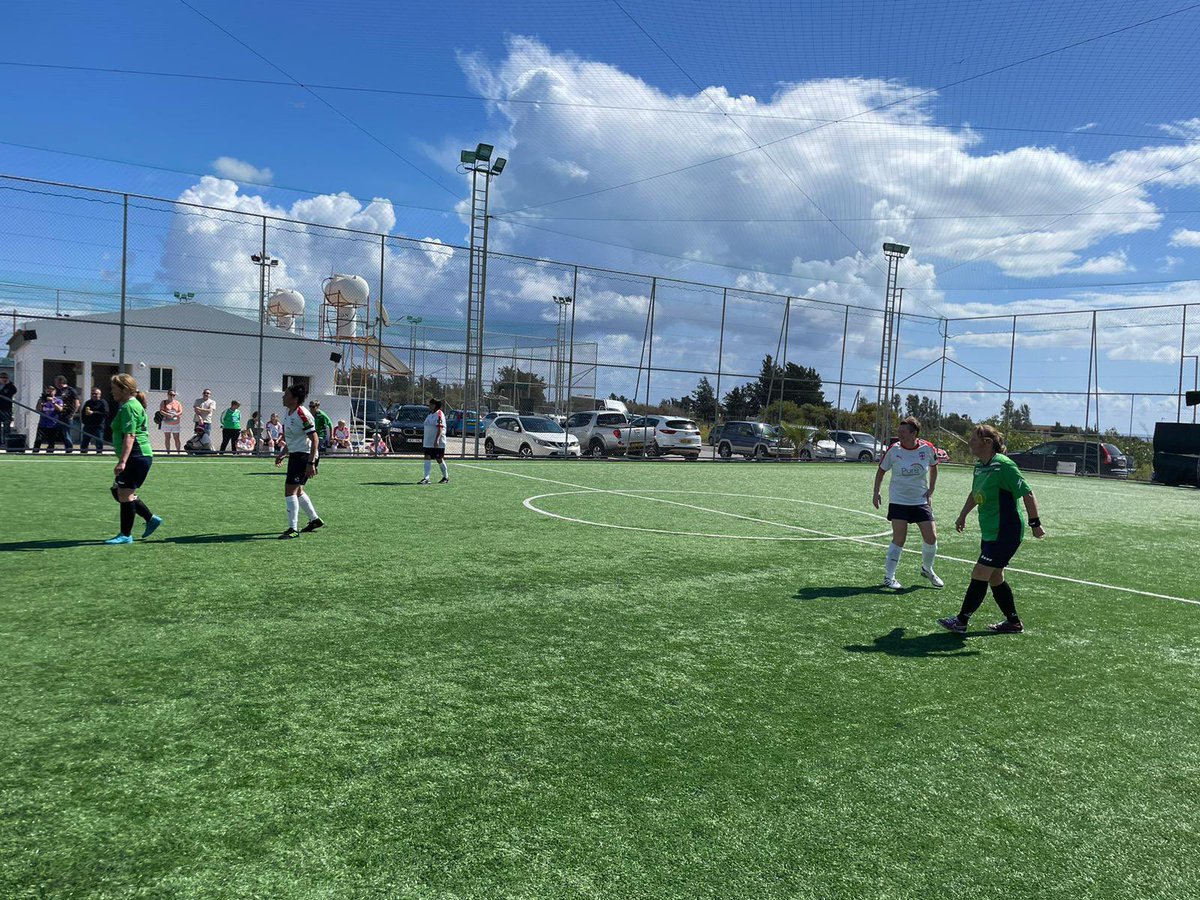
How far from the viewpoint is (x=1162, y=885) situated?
10.4 ft

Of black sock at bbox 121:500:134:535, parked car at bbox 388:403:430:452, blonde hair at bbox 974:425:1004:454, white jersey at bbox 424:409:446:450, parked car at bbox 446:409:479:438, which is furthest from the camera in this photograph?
parked car at bbox 446:409:479:438

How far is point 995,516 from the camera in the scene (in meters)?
6.70

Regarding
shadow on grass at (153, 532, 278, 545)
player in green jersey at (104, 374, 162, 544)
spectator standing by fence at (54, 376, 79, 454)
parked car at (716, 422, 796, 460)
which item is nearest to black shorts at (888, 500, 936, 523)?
shadow on grass at (153, 532, 278, 545)

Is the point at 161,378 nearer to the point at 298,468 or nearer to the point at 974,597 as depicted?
the point at 298,468

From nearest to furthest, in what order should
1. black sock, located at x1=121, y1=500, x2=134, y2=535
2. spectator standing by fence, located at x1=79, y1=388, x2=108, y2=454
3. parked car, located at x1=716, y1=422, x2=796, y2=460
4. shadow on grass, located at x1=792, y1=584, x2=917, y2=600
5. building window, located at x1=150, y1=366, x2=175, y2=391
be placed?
shadow on grass, located at x1=792, y1=584, x2=917, y2=600, black sock, located at x1=121, y1=500, x2=134, y2=535, spectator standing by fence, located at x1=79, y1=388, x2=108, y2=454, building window, located at x1=150, y1=366, x2=175, y2=391, parked car, located at x1=716, y1=422, x2=796, y2=460

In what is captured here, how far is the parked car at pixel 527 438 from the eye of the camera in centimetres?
2981

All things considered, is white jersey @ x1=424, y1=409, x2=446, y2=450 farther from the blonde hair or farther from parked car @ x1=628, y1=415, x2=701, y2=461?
parked car @ x1=628, y1=415, x2=701, y2=461

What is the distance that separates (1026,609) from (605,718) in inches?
215

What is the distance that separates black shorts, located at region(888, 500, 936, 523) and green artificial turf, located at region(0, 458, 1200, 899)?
84 cm

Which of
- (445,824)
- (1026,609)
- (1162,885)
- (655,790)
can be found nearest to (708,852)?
(655,790)

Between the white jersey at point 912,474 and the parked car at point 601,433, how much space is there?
22454 mm

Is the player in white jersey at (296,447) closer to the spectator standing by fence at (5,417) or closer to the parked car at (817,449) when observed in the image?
the spectator standing by fence at (5,417)

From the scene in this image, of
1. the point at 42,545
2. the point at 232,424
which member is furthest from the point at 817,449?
the point at 42,545

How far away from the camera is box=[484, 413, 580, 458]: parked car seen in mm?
29812
